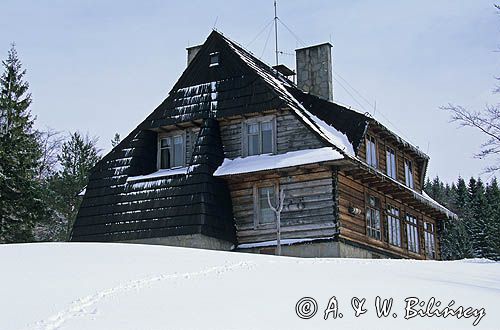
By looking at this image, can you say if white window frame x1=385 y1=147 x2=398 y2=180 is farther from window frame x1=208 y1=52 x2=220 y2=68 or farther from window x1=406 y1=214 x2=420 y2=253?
window frame x1=208 y1=52 x2=220 y2=68

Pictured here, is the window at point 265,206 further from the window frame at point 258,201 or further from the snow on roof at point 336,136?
the snow on roof at point 336,136

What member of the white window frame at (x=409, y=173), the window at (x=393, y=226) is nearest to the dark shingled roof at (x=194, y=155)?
the window at (x=393, y=226)

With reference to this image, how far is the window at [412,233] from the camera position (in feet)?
102

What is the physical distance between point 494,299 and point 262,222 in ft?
43.4

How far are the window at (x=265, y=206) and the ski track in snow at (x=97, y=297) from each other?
33.8 ft

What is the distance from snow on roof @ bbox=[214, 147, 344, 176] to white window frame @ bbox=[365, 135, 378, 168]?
153 inches

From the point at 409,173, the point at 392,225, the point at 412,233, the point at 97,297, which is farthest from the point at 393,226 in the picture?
the point at 97,297

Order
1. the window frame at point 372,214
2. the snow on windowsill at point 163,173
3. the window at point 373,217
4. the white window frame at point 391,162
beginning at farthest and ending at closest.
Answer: the white window frame at point 391,162
the window at point 373,217
the window frame at point 372,214
the snow on windowsill at point 163,173

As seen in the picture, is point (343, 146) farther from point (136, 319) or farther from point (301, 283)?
point (136, 319)

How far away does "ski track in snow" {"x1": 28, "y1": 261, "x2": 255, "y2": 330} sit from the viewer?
10050mm

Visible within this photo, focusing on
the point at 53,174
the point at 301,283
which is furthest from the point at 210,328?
the point at 53,174

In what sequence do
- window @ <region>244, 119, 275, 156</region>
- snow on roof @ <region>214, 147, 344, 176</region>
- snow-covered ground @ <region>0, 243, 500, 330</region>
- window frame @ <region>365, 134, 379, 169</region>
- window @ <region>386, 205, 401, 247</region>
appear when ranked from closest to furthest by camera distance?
snow-covered ground @ <region>0, 243, 500, 330</region>
snow on roof @ <region>214, 147, 344, 176</region>
window @ <region>244, 119, 275, 156</region>
window frame @ <region>365, 134, 379, 169</region>
window @ <region>386, 205, 401, 247</region>

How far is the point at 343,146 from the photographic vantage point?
82.7 ft

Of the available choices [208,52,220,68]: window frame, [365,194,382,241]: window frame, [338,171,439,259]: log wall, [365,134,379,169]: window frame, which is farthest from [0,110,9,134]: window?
[365,194,382,241]: window frame
